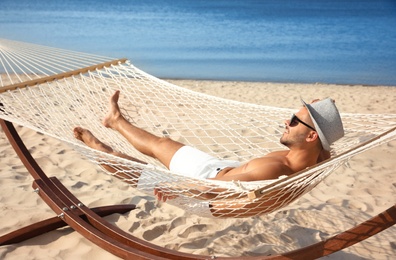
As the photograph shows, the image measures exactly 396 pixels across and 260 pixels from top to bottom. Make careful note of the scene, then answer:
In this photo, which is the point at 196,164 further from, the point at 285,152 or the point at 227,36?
the point at 227,36

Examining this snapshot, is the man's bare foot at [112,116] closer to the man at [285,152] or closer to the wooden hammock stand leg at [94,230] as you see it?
the man at [285,152]

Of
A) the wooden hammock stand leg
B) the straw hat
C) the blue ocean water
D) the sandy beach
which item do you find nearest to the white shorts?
the sandy beach

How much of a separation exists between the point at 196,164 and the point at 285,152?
363mm

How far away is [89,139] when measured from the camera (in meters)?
2.37

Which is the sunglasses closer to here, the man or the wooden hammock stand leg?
the man

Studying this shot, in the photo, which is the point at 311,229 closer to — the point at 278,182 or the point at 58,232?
the point at 278,182

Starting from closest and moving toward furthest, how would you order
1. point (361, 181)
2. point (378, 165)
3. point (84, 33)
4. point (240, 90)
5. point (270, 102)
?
point (361, 181) < point (378, 165) < point (270, 102) < point (240, 90) < point (84, 33)

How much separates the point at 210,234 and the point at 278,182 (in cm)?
87

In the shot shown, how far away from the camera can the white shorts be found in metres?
2.27

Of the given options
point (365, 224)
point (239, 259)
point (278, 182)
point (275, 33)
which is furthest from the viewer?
point (275, 33)

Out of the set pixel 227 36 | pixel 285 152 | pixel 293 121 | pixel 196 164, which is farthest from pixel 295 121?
pixel 227 36

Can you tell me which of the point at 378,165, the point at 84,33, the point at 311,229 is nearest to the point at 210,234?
the point at 311,229

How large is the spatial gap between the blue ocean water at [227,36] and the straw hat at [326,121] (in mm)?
4860

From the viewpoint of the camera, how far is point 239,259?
1771 mm
